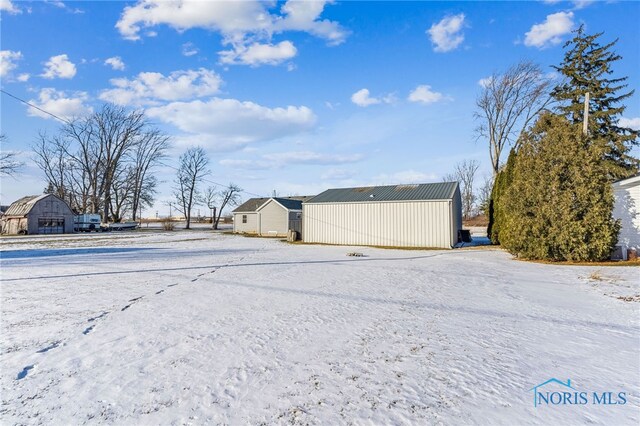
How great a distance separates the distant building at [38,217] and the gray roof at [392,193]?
30197 millimetres

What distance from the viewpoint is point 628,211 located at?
12.7m

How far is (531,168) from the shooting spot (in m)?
13.8

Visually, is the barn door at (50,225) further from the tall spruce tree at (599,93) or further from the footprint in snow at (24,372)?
the tall spruce tree at (599,93)

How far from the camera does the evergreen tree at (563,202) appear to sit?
12.0 m

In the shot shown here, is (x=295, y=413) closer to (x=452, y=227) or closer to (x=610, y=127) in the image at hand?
(x=452, y=227)

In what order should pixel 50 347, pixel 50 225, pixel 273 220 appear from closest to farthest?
pixel 50 347, pixel 273 220, pixel 50 225

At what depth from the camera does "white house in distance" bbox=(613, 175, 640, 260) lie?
40.8 ft

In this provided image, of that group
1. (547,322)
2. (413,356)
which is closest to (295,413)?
(413,356)

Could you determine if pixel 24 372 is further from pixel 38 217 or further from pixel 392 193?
pixel 38 217

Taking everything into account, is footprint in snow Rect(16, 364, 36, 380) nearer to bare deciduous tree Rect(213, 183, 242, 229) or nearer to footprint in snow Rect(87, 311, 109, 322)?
footprint in snow Rect(87, 311, 109, 322)

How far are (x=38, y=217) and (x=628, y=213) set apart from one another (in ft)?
153

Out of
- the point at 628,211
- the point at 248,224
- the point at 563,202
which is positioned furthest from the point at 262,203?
the point at 628,211

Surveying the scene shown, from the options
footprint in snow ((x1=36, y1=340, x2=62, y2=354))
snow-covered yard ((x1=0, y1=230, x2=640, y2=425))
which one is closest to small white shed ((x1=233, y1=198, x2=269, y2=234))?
snow-covered yard ((x1=0, y1=230, x2=640, y2=425))

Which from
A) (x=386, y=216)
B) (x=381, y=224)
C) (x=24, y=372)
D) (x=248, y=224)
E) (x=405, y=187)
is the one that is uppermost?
(x=405, y=187)
